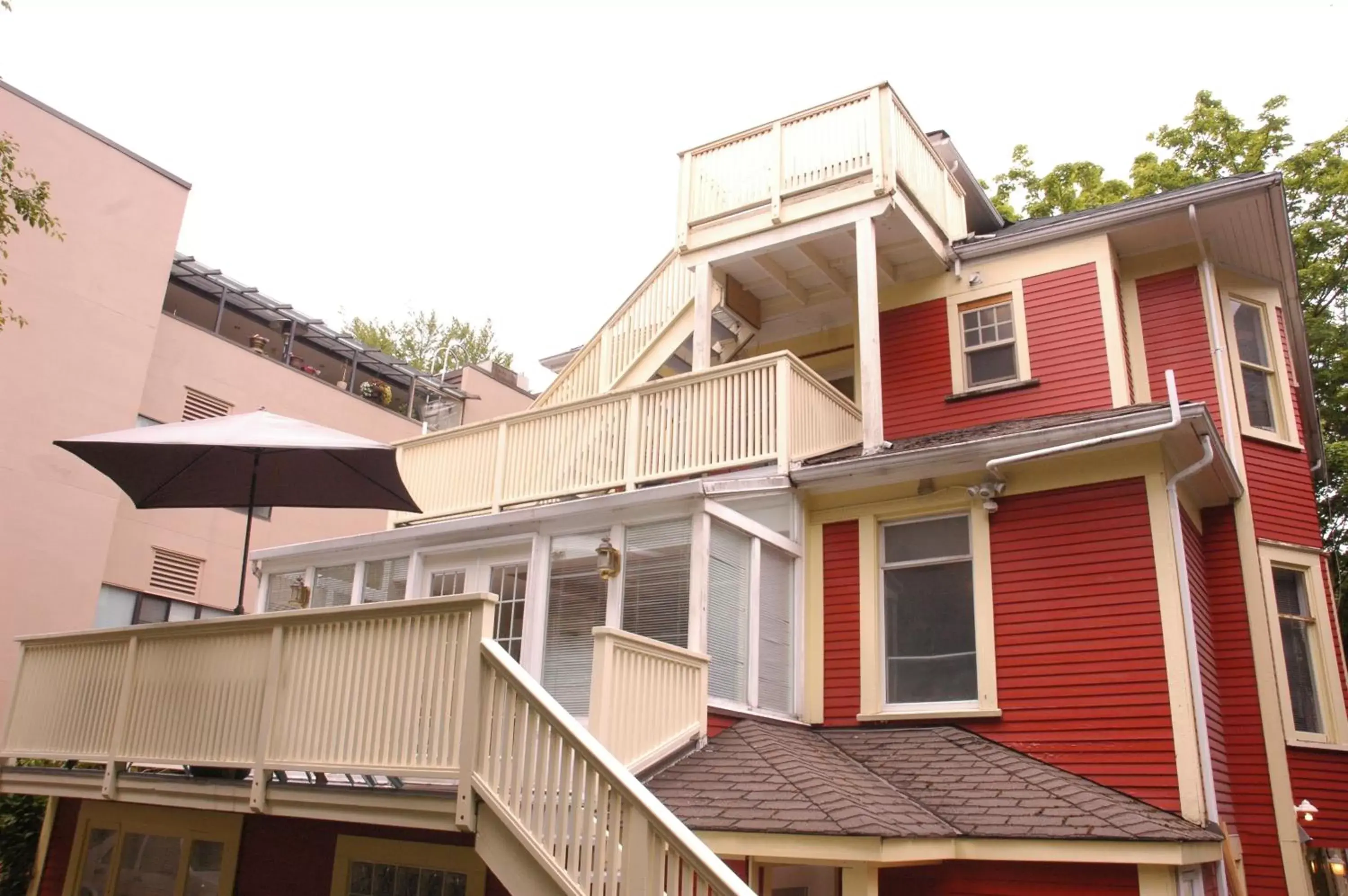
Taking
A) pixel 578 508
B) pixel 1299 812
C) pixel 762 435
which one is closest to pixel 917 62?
pixel 762 435

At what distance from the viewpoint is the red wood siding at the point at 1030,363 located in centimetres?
1096

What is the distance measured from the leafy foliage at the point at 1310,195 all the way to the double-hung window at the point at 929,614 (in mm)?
12546

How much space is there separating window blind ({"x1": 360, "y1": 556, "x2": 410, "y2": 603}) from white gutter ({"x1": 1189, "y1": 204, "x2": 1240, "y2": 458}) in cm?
934

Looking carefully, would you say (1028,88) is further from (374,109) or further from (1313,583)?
(1313,583)

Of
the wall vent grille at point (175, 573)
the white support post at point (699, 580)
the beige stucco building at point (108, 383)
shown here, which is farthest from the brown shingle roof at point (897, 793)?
the wall vent grille at point (175, 573)

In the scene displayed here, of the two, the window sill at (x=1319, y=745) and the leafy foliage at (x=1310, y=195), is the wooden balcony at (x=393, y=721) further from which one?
the leafy foliage at (x=1310, y=195)

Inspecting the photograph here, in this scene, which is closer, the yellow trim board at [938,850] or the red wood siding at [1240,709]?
the yellow trim board at [938,850]

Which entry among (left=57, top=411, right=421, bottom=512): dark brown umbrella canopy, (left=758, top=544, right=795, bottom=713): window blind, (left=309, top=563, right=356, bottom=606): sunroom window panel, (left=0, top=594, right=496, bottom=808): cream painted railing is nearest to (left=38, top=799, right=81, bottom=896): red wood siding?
(left=0, top=594, right=496, bottom=808): cream painted railing

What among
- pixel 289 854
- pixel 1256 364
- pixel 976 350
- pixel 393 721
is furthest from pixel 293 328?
pixel 1256 364

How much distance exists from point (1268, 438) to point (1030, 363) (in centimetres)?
276

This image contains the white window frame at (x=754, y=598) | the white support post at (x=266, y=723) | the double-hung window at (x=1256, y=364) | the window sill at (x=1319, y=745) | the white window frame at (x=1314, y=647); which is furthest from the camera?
the double-hung window at (x=1256, y=364)

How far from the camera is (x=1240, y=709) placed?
9852 mm

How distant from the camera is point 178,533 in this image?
696 inches

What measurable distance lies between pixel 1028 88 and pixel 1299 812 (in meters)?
26.3
